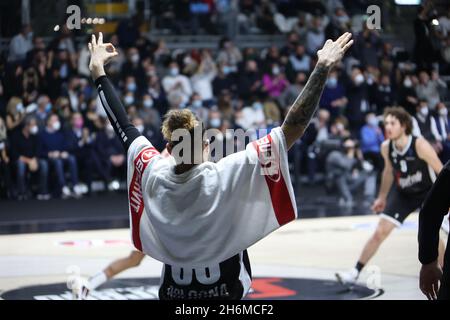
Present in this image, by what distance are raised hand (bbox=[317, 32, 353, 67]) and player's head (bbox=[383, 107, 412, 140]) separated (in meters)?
4.65

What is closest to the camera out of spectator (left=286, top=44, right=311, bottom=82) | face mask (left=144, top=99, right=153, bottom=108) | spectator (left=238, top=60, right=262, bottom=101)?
face mask (left=144, top=99, right=153, bottom=108)

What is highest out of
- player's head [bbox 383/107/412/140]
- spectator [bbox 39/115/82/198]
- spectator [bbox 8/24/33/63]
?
spectator [bbox 8/24/33/63]

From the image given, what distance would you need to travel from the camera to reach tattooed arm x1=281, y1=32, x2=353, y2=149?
375cm

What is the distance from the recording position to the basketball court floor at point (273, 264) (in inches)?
328

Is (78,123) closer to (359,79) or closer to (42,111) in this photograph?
(42,111)

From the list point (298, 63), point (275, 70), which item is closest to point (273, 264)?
point (275, 70)

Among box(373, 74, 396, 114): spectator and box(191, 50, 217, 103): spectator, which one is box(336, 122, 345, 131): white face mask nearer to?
box(373, 74, 396, 114): spectator

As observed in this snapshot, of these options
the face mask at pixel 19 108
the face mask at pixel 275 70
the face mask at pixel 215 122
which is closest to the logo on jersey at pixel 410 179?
the face mask at pixel 215 122

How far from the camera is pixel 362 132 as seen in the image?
56.0ft

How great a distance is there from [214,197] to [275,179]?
26 centimetres

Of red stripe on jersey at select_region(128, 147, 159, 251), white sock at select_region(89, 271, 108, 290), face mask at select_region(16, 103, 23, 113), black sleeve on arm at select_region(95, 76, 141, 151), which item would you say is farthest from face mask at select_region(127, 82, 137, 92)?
red stripe on jersey at select_region(128, 147, 159, 251)

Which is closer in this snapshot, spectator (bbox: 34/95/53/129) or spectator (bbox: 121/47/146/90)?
spectator (bbox: 34/95/53/129)

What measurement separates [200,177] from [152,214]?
0.88ft

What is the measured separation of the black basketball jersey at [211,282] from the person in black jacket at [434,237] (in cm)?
82
